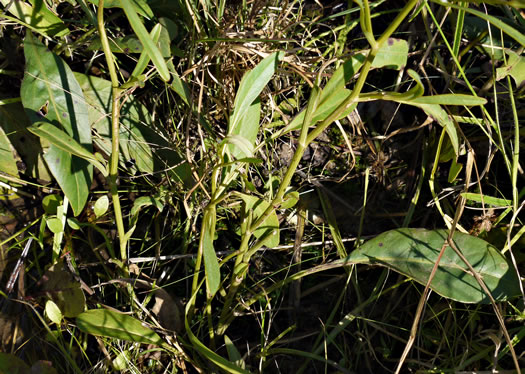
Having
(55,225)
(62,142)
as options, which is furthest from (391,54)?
(55,225)

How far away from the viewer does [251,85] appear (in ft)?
3.42

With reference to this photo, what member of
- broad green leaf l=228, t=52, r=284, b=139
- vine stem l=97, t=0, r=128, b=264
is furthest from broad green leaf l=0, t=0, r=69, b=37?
broad green leaf l=228, t=52, r=284, b=139

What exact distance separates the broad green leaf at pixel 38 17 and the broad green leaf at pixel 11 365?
83cm

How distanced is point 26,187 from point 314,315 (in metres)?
0.93

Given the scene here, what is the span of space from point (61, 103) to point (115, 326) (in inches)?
23.7

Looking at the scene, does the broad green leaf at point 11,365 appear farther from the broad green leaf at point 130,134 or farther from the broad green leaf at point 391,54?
the broad green leaf at point 391,54

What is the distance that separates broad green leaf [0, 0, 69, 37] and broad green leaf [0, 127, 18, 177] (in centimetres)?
31

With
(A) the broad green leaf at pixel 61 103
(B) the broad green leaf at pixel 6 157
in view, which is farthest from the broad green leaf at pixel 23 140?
(A) the broad green leaf at pixel 61 103

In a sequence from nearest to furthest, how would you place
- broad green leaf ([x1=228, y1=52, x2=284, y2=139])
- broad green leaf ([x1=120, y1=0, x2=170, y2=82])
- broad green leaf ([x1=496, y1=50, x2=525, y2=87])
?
broad green leaf ([x1=120, y1=0, x2=170, y2=82]), broad green leaf ([x1=228, y1=52, x2=284, y2=139]), broad green leaf ([x1=496, y1=50, x2=525, y2=87])

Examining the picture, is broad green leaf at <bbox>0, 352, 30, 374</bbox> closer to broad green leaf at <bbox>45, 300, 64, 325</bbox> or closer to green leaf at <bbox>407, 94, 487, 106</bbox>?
broad green leaf at <bbox>45, 300, 64, 325</bbox>

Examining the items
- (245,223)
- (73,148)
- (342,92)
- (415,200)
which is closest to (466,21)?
(415,200)

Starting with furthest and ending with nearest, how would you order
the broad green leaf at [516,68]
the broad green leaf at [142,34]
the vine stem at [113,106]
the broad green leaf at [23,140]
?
the broad green leaf at [23,140], the broad green leaf at [516,68], the vine stem at [113,106], the broad green leaf at [142,34]

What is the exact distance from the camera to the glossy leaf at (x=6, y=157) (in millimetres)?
1341

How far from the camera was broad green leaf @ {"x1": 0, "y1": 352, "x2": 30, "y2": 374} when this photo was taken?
115cm
